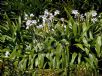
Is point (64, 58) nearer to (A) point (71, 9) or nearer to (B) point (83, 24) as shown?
(B) point (83, 24)

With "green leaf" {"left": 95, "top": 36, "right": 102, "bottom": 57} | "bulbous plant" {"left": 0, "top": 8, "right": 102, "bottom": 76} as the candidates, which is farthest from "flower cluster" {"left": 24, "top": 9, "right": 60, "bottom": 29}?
"green leaf" {"left": 95, "top": 36, "right": 102, "bottom": 57}

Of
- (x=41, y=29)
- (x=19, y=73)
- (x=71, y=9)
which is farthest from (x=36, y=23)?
(x=19, y=73)

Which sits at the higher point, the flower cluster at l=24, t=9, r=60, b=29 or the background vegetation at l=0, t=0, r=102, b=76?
the flower cluster at l=24, t=9, r=60, b=29

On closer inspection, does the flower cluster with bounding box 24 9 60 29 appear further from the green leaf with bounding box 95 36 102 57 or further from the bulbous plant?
the green leaf with bounding box 95 36 102 57

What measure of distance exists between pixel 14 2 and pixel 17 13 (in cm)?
23

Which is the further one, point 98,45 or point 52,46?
point 52,46

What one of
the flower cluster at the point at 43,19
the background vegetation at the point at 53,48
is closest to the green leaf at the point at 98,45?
the background vegetation at the point at 53,48

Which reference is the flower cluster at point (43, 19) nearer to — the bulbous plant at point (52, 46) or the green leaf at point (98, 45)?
the bulbous plant at point (52, 46)

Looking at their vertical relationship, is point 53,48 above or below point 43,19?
below

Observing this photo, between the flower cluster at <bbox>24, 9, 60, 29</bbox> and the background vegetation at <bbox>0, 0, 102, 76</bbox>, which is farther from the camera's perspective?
the flower cluster at <bbox>24, 9, 60, 29</bbox>

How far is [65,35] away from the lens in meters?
6.21

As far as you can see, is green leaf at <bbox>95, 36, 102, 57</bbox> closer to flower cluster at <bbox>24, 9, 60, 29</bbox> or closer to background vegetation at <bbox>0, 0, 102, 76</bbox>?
background vegetation at <bbox>0, 0, 102, 76</bbox>

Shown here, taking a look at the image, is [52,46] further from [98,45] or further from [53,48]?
[98,45]

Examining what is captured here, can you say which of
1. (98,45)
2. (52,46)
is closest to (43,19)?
(52,46)
